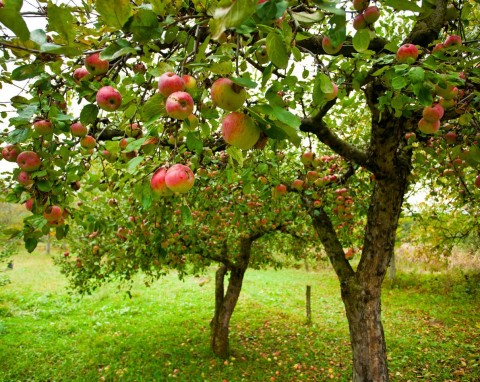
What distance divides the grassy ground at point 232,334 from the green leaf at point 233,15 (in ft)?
21.3

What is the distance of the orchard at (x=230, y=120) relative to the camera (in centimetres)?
94

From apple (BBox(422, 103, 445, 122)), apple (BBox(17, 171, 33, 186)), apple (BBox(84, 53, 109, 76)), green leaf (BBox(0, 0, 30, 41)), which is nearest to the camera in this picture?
green leaf (BBox(0, 0, 30, 41))

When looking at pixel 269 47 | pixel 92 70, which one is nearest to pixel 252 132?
pixel 269 47

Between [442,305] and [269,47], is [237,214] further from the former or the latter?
[442,305]

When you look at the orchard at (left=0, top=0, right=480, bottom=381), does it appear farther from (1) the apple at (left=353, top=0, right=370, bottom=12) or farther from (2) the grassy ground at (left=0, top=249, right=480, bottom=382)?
(2) the grassy ground at (left=0, top=249, right=480, bottom=382)

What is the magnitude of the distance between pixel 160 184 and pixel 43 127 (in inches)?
29.0

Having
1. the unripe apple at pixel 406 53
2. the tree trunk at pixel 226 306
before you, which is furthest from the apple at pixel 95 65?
the tree trunk at pixel 226 306

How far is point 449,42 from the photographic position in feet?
7.26

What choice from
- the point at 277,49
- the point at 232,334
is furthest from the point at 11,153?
the point at 232,334

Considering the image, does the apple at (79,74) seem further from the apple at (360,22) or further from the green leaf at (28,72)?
the apple at (360,22)

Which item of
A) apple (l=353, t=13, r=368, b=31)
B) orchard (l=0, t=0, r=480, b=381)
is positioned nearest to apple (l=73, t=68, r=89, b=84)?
orchard (l=0, t=0, r=480, b=381)

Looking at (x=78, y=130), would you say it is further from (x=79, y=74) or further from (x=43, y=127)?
(x=79, y=74)

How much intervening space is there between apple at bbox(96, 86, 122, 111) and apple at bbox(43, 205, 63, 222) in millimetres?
720

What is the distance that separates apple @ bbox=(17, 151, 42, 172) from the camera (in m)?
1.55
